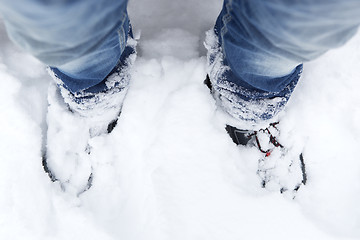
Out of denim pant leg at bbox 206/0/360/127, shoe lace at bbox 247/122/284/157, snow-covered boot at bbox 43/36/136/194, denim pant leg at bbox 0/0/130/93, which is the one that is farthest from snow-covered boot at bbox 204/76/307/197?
denim pant leg at bbox 0/0/130/93

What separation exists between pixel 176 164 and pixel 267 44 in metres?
0.38

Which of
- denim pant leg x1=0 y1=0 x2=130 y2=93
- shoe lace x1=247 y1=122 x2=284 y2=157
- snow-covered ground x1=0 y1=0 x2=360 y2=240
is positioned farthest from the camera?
shoe lace x1=247 y1=122 x2=284 y2=157

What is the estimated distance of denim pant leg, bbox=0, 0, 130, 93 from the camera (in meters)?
0.37

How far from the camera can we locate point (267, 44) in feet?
1.67

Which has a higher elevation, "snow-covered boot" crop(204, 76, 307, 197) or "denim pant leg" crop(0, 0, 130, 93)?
"denim pant leg" crop(0, 0, 130, 93)

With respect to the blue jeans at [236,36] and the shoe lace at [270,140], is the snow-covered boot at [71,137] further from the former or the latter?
the shoe lace at [270,140]

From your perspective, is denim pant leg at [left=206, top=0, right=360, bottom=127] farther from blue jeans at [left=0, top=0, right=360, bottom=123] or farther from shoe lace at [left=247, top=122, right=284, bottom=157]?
shoe lace at [left=247, top=122, right=284, bottom=157]

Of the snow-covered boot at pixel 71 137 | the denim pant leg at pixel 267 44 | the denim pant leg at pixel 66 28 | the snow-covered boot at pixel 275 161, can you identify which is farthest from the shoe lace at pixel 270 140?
the denim pant leg at pixel 66 28

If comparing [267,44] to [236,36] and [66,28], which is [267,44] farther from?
[66,28]

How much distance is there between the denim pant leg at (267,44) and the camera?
1.34 ft

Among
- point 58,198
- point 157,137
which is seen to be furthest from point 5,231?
point 157,137

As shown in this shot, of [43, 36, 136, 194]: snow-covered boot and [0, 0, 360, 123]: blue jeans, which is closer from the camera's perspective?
[0, 0, 360, 123]: blue jeans

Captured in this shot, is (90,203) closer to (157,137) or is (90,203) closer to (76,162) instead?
(76,162)

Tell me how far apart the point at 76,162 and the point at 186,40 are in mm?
409
